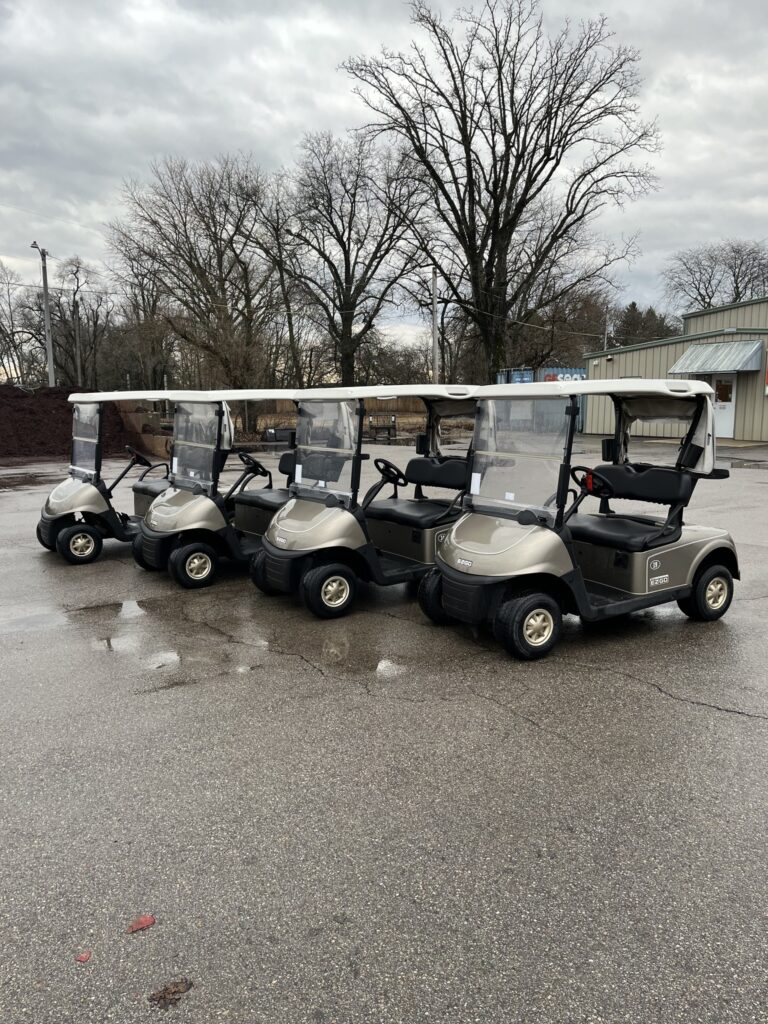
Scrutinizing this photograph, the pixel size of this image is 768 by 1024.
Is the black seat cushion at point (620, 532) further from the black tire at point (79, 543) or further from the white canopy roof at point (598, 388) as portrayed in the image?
the black tire at point (79, 543)

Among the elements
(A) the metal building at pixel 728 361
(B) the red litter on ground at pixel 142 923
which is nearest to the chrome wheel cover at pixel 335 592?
(B) the red litter on ground at pixel 142 923

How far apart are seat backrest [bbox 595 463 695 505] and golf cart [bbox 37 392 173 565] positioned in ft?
16.5

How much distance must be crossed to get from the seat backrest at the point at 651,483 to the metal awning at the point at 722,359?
60.1 ft

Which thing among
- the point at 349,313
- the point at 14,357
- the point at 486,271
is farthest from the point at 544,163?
the point at 14,357

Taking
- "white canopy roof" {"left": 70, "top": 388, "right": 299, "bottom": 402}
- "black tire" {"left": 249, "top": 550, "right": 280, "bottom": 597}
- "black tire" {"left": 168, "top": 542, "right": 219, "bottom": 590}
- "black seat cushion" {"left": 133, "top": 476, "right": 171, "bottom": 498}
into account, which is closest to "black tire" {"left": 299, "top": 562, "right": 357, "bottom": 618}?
"black tire" {"left": 249, "top": 550, "right": 280, "bottom": 597}

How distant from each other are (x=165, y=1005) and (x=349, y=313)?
112 ft

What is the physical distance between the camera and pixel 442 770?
348 centimetres

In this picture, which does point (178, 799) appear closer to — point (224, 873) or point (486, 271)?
point (224, 873)

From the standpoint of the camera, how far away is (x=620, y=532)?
545cm

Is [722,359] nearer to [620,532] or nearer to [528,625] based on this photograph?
[620,532]

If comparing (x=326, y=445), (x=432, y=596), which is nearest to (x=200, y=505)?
(x=326, y=445)

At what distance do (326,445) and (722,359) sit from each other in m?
19.5

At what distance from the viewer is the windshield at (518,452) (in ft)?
16.4

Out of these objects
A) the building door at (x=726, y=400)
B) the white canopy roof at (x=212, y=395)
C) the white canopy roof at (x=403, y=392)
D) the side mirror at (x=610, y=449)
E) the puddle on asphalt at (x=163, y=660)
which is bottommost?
the puddle on asphalt at (x=163, y=660)
